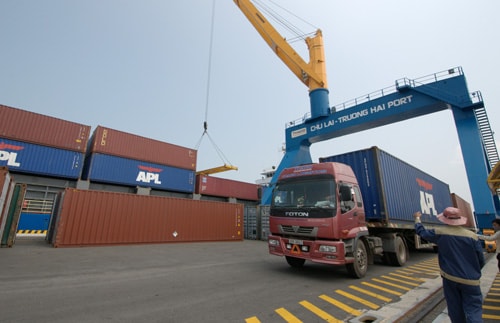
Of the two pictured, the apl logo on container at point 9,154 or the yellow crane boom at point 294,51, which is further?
the yellow crane boom at point 294,51

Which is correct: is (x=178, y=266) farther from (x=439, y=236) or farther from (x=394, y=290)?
(x=439, y=236)

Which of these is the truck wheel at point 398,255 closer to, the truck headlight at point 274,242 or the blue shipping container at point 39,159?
the truck headlight at point 274,242

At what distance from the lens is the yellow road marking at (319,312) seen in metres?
3.51

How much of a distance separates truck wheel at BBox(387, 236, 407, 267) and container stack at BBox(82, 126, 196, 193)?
18692 millimetres

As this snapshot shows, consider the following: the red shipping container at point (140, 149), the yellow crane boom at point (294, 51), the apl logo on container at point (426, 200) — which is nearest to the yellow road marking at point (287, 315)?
the apl logo on container at point (426, 200)

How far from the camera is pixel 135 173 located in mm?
19422

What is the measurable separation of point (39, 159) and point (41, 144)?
42.4 inches

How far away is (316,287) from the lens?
535 cm

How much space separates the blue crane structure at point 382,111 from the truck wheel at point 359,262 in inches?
387

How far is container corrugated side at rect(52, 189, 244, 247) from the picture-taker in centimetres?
1073

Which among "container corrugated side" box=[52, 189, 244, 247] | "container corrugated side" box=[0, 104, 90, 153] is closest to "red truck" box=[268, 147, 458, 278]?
"container corrugated side" box=[52, 189, 244, 247]

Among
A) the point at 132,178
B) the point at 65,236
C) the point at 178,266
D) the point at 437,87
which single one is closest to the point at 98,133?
the point at 132,178

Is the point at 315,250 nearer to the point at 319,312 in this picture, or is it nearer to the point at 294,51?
the point at 319,312

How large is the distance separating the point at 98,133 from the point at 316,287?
1950 centimetres
